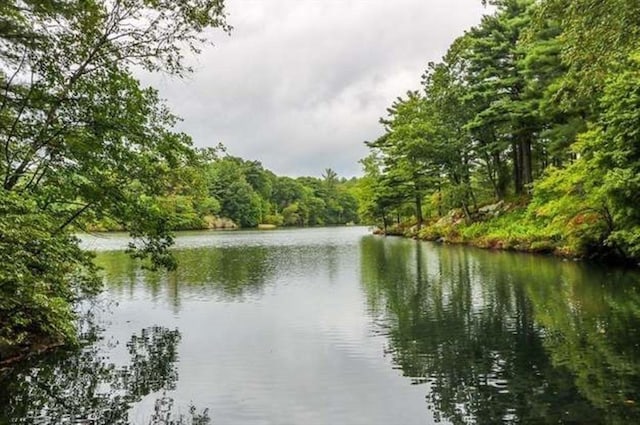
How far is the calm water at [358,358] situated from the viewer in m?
7.65

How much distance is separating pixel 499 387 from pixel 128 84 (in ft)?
30.4

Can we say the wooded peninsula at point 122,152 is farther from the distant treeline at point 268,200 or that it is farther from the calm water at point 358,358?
the distant treeline at point 268,200

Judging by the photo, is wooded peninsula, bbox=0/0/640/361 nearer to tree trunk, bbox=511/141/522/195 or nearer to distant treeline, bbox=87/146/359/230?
tree trunk, bbox=511/141/522/195

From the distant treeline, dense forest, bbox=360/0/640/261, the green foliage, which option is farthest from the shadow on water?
the distant treeline

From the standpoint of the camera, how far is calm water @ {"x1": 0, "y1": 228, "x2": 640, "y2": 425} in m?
7.65

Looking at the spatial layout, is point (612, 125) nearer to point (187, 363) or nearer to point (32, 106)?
point (187, 363)

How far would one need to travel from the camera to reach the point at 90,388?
8.93 m

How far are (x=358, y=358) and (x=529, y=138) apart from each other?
3022 cm

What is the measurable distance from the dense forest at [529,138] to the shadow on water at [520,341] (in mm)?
3388

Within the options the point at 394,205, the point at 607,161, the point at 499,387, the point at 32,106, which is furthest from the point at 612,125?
the point at 394,205

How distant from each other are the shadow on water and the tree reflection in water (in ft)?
13.8

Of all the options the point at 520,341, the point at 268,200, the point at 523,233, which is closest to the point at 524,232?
the point at 523,233

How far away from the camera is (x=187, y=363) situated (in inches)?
Result: 406

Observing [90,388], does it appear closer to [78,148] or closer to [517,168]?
[78,148]
